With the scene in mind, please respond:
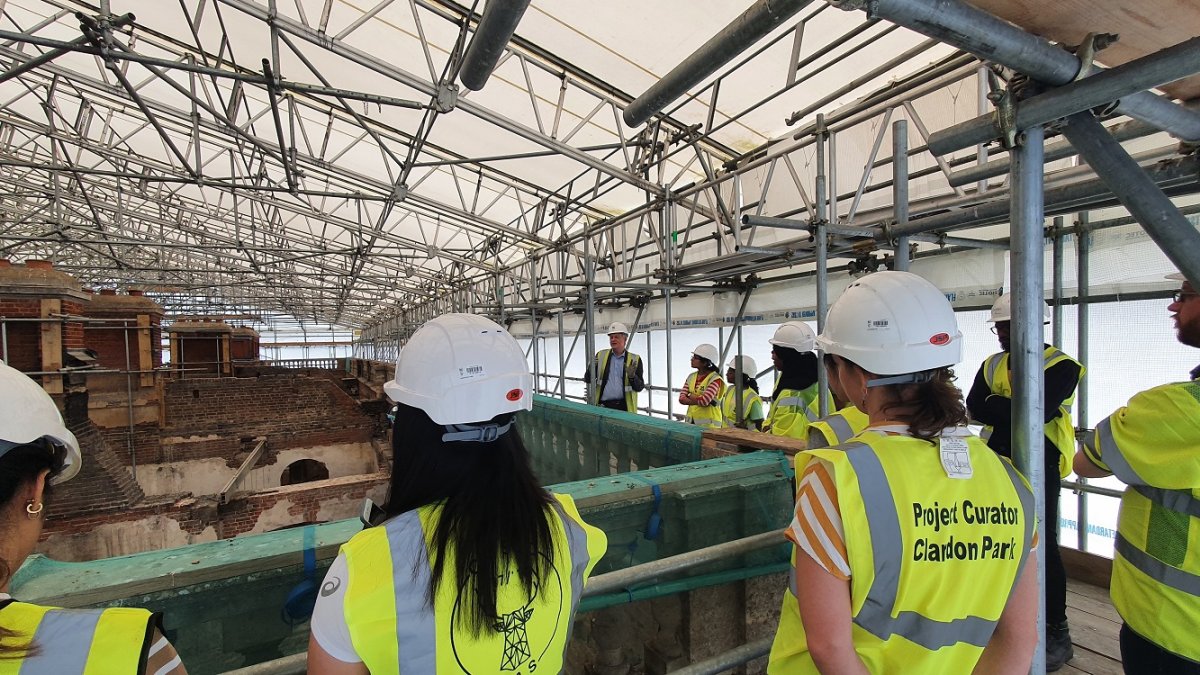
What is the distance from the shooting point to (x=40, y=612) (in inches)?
32.7

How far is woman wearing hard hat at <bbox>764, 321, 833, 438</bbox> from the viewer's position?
4297mm

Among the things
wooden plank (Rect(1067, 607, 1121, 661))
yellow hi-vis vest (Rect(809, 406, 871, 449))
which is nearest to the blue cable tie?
yellow hi-vis vest (Rect(809, 406, 871, 449))

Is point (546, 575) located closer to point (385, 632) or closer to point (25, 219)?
point (385, 632)

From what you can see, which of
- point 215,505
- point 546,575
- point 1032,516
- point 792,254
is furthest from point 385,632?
point 215,505

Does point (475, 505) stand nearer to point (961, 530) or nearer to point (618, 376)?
point (961, 530)

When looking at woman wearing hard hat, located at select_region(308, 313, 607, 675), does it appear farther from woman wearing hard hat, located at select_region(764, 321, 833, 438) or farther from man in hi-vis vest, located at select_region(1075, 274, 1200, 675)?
woman wearing hard hat, located at select_region(764, 321, 833, 438)

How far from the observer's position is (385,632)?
3.26 ft

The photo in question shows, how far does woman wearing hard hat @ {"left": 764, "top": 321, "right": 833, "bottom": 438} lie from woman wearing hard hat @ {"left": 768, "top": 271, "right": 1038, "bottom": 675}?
2982 mm

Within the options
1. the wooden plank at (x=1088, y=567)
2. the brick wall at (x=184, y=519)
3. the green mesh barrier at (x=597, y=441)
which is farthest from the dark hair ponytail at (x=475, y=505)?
the brick wall at (x=184, y=519)

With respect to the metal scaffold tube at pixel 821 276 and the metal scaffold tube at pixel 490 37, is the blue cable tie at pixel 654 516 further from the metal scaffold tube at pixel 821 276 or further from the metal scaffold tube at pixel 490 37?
the metal scaffold tube at pixel 490 37

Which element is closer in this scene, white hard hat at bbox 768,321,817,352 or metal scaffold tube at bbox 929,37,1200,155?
metal scaffold tube at bbox 929,37,1200,155

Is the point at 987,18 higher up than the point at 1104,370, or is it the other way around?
the point at 987,18

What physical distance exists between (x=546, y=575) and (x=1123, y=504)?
7.12ft

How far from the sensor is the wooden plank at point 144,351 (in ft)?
39.9
